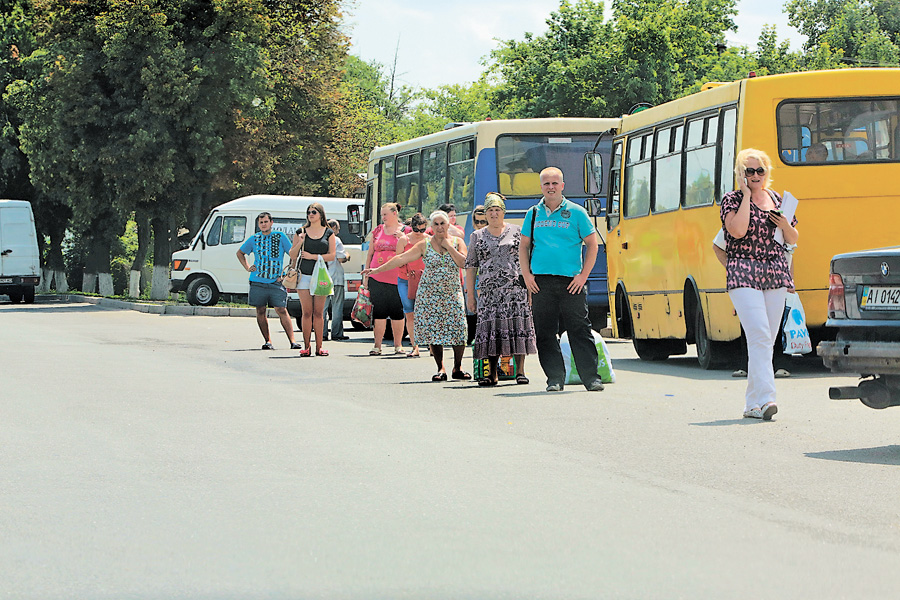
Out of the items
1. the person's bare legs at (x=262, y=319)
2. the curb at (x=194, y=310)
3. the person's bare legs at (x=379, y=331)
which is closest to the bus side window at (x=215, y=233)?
the curb at (x=194, y=310)

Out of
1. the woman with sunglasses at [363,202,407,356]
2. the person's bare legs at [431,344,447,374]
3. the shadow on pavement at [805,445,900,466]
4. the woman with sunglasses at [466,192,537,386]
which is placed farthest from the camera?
the woman with sunglasses at [363,202,407,356]

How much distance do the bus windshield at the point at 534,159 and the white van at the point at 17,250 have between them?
26563mm

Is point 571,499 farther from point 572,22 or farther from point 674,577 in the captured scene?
point 572,22

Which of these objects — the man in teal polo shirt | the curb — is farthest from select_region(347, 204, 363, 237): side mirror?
the man in teal polo shirt

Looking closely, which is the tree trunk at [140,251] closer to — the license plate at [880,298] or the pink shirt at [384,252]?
the pink shirt at [384,252]

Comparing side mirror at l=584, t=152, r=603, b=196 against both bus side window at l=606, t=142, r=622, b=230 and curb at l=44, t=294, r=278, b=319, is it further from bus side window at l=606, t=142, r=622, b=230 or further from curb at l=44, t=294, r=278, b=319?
curb at l=44, t=294, r=278, b=319

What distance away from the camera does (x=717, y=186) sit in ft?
52.2

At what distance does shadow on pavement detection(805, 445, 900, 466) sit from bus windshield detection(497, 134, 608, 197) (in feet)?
42.1

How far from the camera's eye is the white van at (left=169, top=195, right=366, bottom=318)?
3512 centimetres

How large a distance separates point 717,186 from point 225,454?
841 centimetres

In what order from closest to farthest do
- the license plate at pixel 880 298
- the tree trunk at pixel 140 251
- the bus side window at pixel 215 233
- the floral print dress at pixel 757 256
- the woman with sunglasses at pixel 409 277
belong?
the license plate at pixel 880 298 < the floral print dress at pixel 757 256 < the woman with sunglasses at pixel 409 277 < the bus side window at pixel 215 233 < the tree trunk at pixel 140 251

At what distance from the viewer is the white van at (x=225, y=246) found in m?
35.1

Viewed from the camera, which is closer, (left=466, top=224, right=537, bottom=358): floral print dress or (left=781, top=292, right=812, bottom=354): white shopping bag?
(left=466, top=224, right=537, bottom=358): floral print dress

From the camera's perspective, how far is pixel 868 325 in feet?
29.8
